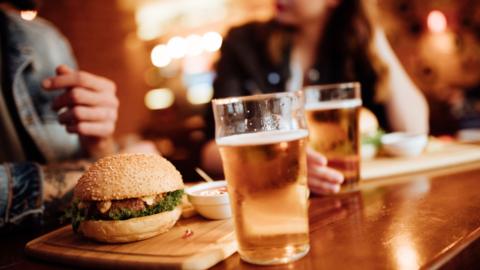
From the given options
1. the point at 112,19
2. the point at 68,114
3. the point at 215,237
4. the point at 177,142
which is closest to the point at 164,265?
the point at 215,237

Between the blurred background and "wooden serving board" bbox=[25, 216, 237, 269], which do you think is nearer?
"wooden serving board" bbox=[25, 216, 237, 269]

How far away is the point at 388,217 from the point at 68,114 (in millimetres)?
1125

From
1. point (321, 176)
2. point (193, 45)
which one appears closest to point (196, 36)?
point (193, 45)

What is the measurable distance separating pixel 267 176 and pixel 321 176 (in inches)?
19.9

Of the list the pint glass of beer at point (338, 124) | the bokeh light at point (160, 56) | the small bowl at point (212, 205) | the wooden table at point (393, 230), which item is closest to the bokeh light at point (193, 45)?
the bokeh light at point (160, 56)

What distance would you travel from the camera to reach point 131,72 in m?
7.58

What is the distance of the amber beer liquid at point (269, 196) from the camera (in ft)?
2.67

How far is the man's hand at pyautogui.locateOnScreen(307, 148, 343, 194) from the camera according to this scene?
1.27m

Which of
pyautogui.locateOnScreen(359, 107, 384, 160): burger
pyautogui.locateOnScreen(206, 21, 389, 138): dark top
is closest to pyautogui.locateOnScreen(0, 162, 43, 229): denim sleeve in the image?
pyautogui.locateOnScreen(359, 107, 384, 160): burger

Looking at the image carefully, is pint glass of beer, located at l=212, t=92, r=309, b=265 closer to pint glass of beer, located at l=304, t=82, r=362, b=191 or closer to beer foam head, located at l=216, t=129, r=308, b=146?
beer foam head, located at l=216, t=129, r=308, b=146

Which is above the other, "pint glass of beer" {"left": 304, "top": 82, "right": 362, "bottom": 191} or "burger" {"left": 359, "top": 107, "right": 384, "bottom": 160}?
"pint glass of beer" {"left": 304, "top": 82, "right": 362, "bottom": 191}

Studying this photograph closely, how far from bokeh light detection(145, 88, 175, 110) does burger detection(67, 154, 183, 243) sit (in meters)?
6.87

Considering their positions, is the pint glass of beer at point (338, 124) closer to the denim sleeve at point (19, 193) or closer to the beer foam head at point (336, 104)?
the beer foam head at point (336, 104)

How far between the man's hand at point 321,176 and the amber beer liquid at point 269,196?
0.44m
